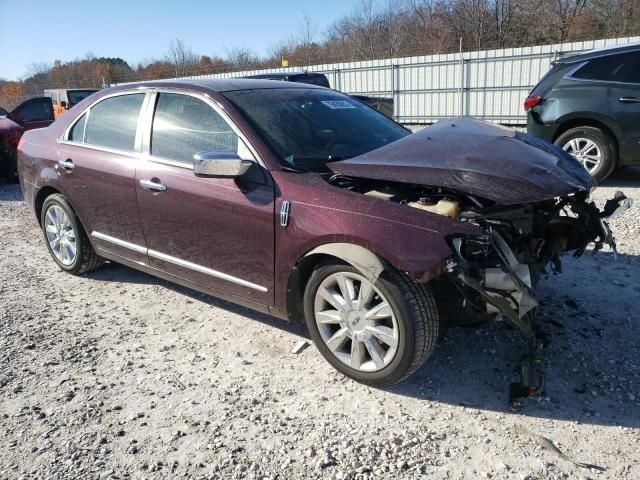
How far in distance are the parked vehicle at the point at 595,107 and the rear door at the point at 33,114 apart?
9.62 metres

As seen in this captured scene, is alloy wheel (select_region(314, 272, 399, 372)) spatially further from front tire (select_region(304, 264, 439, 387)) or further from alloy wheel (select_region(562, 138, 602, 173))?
alloy wheel (select_region(562, 138, 602, 173))

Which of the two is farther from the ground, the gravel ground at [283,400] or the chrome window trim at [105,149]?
the chrome window trim at [105,149]

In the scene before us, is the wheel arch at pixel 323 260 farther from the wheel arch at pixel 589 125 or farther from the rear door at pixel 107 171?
the wheel arch at pixel 589 125

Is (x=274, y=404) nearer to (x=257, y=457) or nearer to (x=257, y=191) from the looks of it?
(x=257, y=457)

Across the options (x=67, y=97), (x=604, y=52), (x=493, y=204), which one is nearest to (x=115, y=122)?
(x=493, y=204)

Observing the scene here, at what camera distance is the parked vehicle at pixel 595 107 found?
22.5 feet

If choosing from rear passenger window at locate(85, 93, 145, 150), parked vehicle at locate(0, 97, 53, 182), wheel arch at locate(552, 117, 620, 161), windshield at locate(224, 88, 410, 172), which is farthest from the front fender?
parked vehicle at locate(0, 97, 53, 182)

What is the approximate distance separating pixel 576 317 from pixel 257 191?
2.38m

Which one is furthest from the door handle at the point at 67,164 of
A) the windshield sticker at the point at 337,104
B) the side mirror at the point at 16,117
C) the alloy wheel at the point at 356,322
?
the side mirror at the point at 16,117

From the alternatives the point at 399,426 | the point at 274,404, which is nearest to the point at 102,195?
the point at 274,404

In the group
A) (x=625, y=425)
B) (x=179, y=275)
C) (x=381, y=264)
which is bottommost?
(x=625, y=425)

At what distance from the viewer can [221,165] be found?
3.09 m

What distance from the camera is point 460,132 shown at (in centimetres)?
353

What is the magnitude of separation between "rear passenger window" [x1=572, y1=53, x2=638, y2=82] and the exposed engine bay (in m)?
4.68
